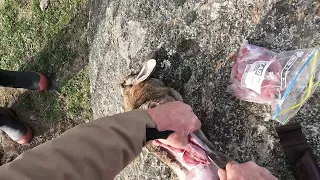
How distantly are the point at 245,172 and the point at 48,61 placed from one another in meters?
2.43

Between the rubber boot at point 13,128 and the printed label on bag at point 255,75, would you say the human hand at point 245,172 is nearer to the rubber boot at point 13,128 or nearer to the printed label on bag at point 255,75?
the printed label on bag at point 255,75

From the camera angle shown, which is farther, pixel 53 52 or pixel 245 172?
pixel 53 52

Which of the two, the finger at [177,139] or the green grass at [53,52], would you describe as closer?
the finger at [177,139]

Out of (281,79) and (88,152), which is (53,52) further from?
(281,79)

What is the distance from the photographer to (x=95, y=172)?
1.85m

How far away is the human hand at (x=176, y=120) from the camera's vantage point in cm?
216

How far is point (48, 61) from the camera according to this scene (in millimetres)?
3902

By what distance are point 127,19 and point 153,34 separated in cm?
25

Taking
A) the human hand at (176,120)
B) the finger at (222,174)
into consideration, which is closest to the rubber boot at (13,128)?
the human hand at (176,120)

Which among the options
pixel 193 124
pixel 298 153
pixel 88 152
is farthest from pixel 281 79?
pixel 88 152

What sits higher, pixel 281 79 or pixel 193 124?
pixel 281 79

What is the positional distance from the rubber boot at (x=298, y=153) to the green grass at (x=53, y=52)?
1969 mm

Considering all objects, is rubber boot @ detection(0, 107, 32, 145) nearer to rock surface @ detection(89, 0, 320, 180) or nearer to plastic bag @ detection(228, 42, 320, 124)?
rock surface @ detection(89, 0, 320, 180)

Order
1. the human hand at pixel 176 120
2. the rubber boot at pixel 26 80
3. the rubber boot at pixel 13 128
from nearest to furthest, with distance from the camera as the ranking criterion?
the human hand at pixel 176 120 → the rubber boot at pixel 26 80 → the rubber boot at pixel 13 128
